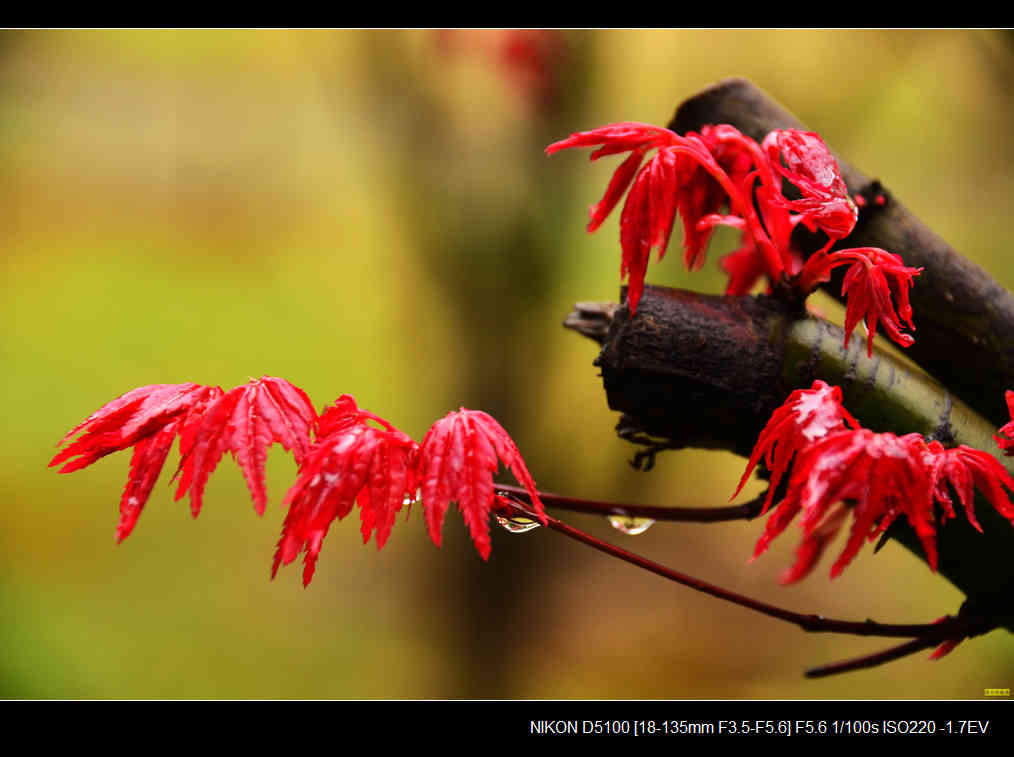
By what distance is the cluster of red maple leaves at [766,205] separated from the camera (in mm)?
561

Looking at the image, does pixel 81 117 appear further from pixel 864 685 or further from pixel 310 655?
pixel 864 685

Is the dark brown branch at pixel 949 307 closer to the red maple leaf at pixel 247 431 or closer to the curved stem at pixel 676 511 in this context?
the curved stem at pixel 676 511

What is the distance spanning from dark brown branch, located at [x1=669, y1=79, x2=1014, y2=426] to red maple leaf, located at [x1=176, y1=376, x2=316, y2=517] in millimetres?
557

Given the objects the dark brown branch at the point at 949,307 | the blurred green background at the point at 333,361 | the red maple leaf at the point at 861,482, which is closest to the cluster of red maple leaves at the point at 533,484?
the red maple leaf at the point at 861,482

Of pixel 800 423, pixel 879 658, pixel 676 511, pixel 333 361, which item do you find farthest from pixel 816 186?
pixel 333 361

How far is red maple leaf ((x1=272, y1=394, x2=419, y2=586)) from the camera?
0.47 m

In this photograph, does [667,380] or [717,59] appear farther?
[717,59]

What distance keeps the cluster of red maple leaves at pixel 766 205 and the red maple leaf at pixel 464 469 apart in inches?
7.1

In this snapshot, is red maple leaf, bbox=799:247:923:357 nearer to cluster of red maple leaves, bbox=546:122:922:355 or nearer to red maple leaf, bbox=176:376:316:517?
cluster of red maple leaves, bbox=546:122:922:355

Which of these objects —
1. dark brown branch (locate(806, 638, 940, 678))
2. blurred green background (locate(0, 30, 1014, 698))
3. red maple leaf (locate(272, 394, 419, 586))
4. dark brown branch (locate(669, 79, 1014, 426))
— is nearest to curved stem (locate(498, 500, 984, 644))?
dark brown branch (locate(806, 638, 940, 678))
